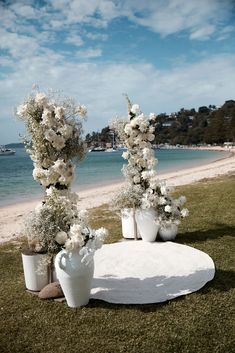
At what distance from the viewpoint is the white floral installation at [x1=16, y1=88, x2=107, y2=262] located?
18.2ft

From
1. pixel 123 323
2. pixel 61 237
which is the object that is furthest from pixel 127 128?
pixel 123 323

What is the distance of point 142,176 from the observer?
860 centimetres

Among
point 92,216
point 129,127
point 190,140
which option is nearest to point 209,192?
point 92,216

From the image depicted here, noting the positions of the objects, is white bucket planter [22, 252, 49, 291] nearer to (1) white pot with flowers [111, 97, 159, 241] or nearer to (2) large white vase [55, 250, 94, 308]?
(2) large white vase [55, 250, 94, 308]

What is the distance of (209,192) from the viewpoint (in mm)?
14906

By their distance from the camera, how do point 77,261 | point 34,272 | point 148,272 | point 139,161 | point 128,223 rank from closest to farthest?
point 77,261
point 34,272
point 148,272
point 139,161
point 128,223

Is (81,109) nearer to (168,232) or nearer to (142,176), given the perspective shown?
(142,176)

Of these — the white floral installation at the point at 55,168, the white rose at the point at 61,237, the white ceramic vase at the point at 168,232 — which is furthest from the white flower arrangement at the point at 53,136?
the white ceramic vase at the point at 168,232

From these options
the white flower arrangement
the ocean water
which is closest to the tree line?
the ocean water

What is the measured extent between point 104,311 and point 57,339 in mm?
882

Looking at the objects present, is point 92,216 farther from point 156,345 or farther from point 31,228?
point 156,345

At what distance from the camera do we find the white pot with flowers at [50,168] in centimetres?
564

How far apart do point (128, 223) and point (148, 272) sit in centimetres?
234

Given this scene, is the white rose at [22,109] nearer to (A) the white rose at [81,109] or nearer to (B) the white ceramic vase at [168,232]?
(A) the white rose at [81,109]
